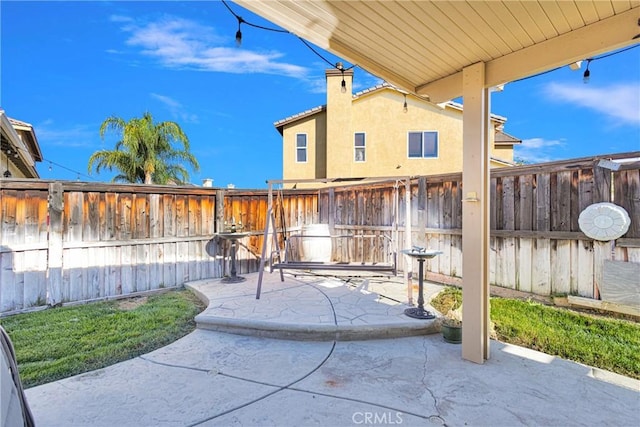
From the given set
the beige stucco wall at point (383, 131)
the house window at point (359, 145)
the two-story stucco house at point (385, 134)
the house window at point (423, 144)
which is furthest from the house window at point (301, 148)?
the house window at point (423, 144)

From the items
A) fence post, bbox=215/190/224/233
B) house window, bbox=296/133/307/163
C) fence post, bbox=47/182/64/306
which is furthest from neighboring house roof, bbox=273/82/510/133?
fence post, bbox=47/182/64/306

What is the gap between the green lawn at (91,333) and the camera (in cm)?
270

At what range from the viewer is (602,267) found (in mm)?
3637

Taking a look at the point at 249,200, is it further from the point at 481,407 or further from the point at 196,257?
the point at 481,407

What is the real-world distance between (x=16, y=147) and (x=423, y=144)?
1094cm

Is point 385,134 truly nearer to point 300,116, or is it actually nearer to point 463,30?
point 300,116

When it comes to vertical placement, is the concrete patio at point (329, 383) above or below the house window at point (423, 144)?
below

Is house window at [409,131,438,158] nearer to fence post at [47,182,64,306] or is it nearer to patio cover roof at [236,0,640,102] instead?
patio cover roof at [236,0,640,102]

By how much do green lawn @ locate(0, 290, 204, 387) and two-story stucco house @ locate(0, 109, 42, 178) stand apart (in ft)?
9.54

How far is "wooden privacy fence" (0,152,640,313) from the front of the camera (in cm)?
385

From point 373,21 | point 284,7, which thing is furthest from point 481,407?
point 284,7

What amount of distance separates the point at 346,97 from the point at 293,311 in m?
9.22

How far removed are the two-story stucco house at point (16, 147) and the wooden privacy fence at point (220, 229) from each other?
1397 millimetres

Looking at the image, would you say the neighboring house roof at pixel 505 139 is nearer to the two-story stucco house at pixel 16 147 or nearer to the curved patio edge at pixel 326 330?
the curved patio edge at pixel 326 330
